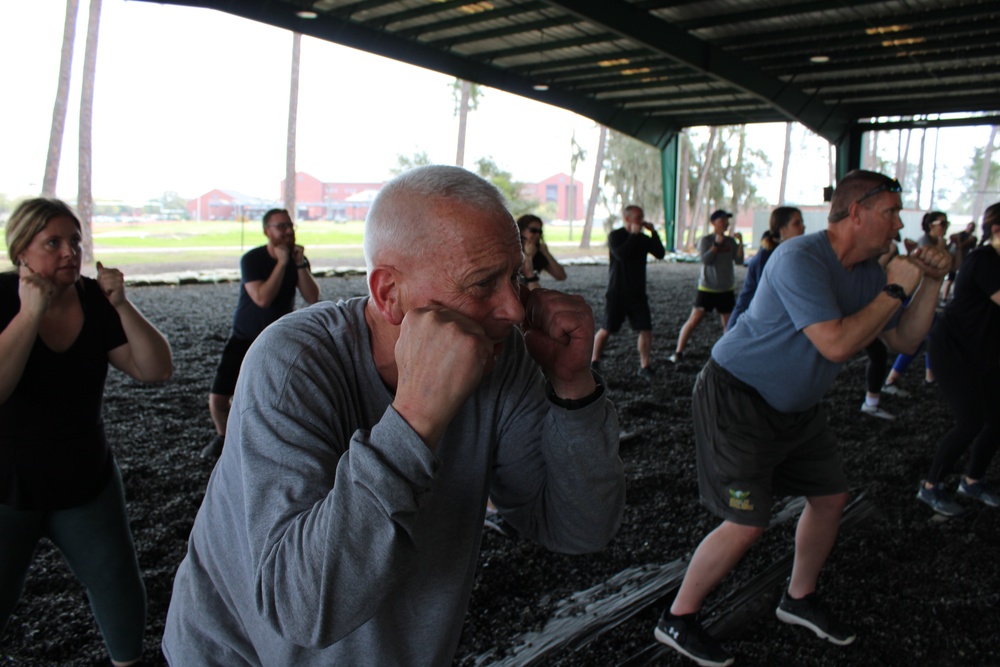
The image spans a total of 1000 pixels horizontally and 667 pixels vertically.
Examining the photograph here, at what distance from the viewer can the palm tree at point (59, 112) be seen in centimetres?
1576

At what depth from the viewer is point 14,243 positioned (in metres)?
2.22

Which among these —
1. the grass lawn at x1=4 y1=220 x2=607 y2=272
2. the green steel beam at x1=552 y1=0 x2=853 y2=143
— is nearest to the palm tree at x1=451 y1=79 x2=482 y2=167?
the grass lawn at x1=4 y1=220 x2=607 y2=272

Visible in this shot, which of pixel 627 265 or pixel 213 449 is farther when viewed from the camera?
pixel 627 265

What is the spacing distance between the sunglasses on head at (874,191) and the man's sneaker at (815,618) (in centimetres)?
147

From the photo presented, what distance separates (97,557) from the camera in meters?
2.19

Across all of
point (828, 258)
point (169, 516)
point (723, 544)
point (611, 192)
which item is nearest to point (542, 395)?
point (723, 544)

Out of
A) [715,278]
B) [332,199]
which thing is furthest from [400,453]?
[332,199]

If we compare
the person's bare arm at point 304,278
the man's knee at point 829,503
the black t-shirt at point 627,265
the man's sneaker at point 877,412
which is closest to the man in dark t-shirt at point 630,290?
the black t-shirt at point 627,265

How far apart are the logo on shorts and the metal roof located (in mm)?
6619

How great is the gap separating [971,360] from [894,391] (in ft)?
9.34

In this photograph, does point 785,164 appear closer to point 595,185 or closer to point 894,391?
point 595,185

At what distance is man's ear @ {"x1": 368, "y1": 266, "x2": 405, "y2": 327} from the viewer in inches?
45.1

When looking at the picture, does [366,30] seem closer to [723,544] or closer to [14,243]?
[14,243]

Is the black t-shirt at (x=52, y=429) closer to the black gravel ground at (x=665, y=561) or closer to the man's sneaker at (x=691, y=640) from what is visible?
the black gravel ground at (x=665, y=561)
